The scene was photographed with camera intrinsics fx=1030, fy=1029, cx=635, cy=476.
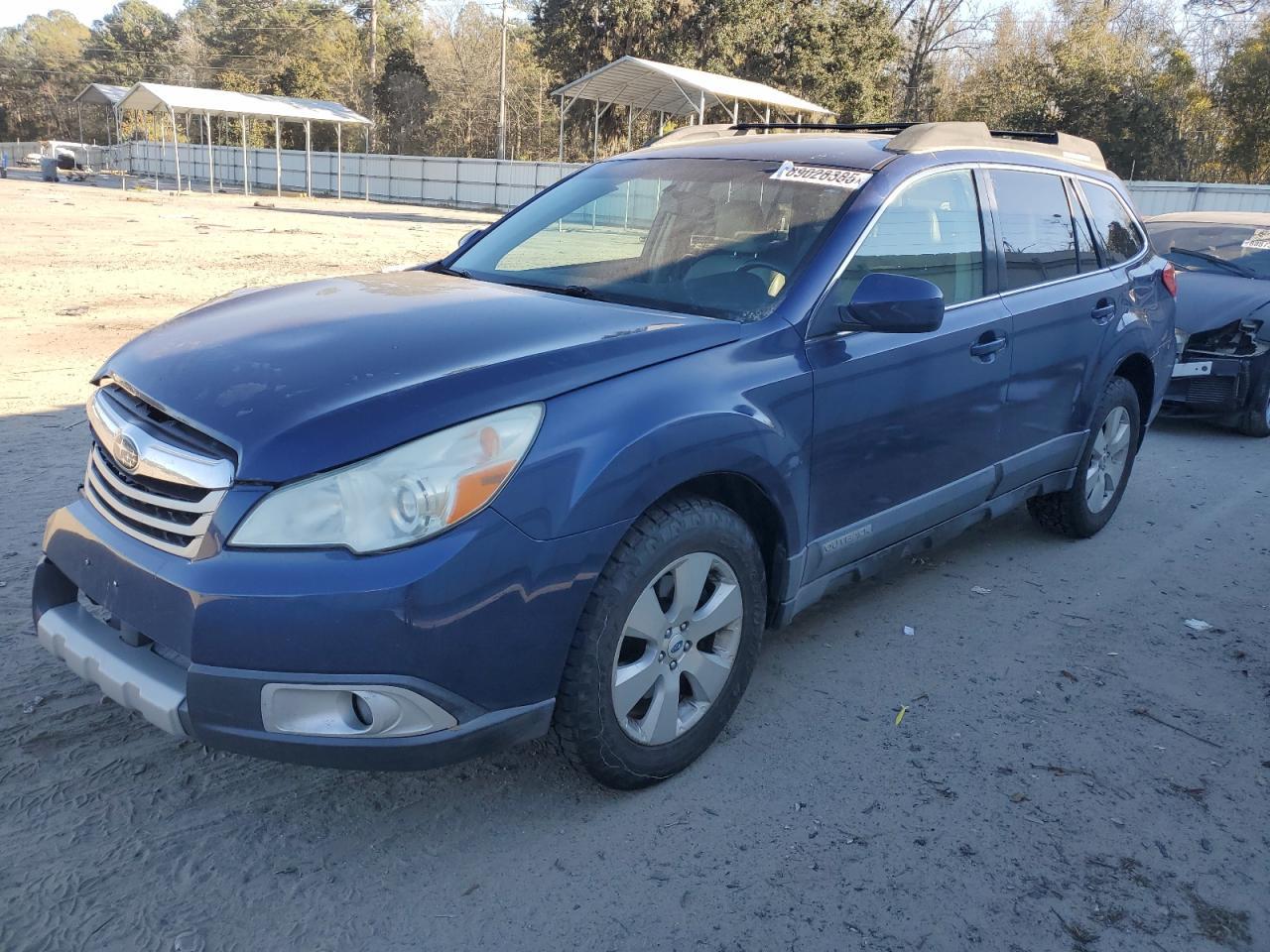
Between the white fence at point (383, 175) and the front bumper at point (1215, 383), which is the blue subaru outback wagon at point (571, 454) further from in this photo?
the white fence at point (383, 175)

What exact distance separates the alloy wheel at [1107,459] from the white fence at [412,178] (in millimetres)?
24925

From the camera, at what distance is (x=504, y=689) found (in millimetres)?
2447

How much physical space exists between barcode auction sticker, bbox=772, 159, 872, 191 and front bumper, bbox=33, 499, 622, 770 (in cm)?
171

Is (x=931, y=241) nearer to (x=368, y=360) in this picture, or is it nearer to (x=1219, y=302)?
(x=368, y=360)

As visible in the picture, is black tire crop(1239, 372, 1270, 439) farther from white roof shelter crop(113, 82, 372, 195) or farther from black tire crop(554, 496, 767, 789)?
white roof shelter crop(113, 82, 372, 195)

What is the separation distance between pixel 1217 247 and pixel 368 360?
8.53 m

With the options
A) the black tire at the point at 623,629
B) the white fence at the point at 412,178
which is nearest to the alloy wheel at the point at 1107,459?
Answer: the black tire at the point at 623,629

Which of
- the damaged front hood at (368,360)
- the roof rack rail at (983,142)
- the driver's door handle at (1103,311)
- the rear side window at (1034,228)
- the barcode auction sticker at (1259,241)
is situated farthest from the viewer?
the barcode auction sticker at (1259,241)

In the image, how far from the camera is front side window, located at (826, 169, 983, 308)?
3.43 meters

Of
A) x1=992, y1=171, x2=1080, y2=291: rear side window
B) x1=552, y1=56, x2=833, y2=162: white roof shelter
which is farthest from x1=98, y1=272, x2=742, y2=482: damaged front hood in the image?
x1=552, y1=56, x2=833, y2=162: white roof shelter

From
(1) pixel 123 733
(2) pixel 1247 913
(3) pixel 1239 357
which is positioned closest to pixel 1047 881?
(2) pixel 1247 913

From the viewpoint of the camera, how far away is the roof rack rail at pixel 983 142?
384 centimetres

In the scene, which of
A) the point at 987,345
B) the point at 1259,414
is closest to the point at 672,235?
the point at 987,345

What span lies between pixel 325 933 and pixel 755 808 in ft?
3.91
